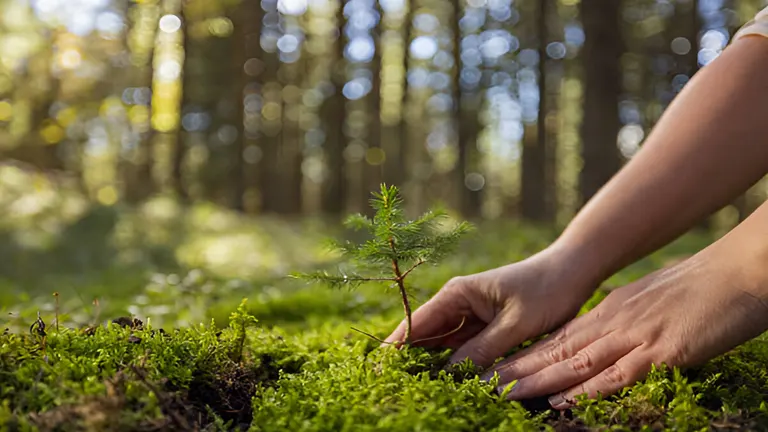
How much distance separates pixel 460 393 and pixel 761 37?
1837 mm

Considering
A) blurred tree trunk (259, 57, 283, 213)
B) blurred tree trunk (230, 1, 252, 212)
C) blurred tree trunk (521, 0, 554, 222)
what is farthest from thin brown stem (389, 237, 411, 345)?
blurred tree trunk (259, 57, 283, 213)

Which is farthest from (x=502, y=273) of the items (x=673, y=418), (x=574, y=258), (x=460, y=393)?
(x=673, y=418)

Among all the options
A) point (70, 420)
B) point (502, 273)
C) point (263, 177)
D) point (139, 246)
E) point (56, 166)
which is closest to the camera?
point (70, 420)

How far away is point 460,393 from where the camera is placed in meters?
1.76

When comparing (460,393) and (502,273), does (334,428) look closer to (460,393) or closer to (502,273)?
(460,393)

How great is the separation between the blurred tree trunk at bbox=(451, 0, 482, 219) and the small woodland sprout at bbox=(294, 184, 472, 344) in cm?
1962

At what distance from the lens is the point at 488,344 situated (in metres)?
2.18

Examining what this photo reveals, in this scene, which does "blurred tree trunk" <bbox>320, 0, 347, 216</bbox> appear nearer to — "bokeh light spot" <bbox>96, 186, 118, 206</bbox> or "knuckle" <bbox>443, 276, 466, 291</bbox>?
"bokeh light spot" <bbox>96, 186, 118, 206</bbox>

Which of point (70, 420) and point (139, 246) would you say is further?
point (139, 246)

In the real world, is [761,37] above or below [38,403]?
A: above

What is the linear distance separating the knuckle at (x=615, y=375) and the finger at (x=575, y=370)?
0.04 m

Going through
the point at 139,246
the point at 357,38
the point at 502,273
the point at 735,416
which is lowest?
the point at 139,246

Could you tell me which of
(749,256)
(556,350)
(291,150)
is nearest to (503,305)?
(556,350)

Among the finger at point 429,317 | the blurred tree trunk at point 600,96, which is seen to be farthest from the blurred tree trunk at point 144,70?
the finger at point 429,317
